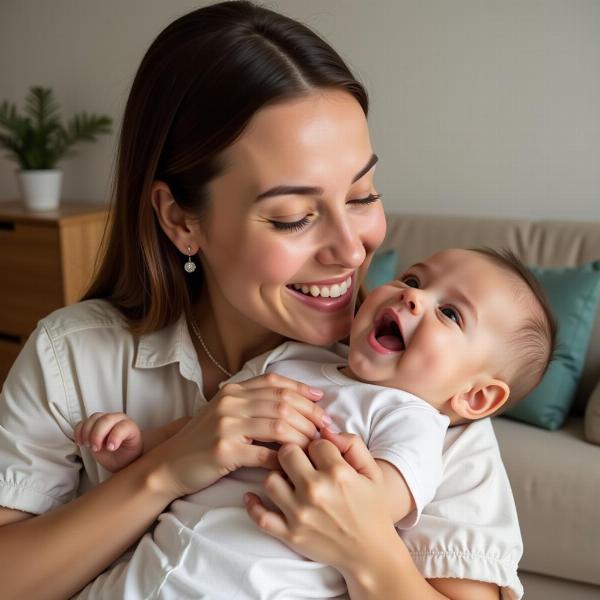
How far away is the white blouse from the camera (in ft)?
3.66

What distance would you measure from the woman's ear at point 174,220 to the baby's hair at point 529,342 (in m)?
0.55

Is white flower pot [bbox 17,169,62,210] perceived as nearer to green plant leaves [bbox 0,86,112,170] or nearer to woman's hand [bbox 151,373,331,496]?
green plant leaves [bbox 0,86,112,170]

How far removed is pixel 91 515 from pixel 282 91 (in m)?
0.74

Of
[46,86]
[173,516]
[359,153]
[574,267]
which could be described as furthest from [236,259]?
[46,86]

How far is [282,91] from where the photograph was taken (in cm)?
123

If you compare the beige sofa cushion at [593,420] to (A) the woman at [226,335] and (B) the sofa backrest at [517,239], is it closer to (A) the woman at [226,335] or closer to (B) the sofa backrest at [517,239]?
(B) the sofa backrest at [517,239]

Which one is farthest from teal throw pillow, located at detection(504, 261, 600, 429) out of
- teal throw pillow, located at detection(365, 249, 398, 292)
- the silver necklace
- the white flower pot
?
the white flower pot

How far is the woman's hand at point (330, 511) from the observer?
102cm

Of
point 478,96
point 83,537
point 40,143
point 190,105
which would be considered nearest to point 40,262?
point 40,143

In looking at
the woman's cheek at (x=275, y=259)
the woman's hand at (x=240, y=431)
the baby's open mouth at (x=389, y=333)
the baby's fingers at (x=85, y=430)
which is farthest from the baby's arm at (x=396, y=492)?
the baby's fingers at (x=85, y=430)

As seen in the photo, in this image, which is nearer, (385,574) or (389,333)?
(385,574)

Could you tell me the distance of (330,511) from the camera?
1.02 meters

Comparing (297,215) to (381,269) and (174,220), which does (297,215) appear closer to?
(174,220)

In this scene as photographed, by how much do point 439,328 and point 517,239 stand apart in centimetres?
195
